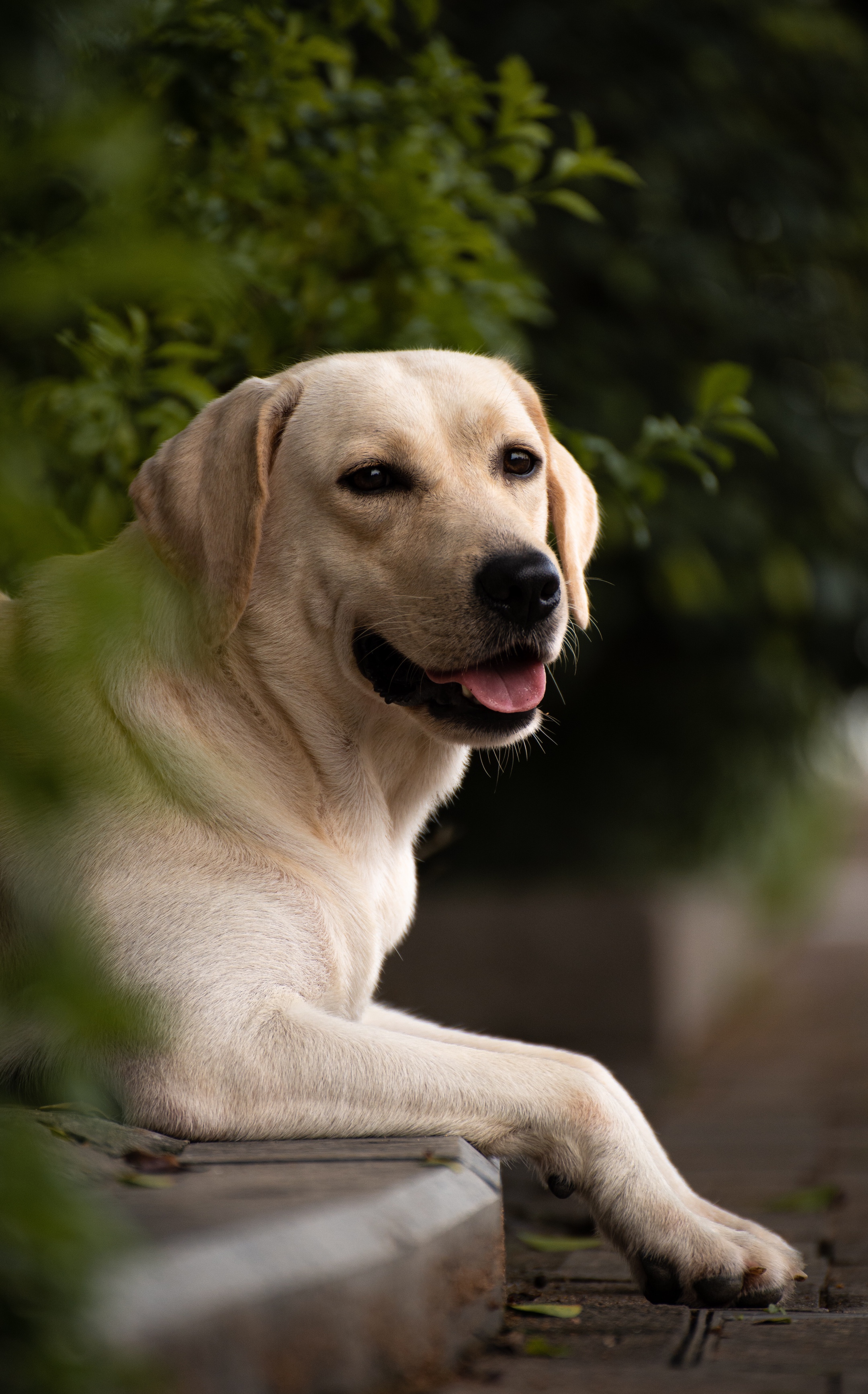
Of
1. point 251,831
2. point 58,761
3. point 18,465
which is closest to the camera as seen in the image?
point 58,761

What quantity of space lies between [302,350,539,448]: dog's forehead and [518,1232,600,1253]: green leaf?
1902 mm

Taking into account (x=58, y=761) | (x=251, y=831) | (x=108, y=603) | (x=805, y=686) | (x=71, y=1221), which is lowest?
(x=805, y=686)

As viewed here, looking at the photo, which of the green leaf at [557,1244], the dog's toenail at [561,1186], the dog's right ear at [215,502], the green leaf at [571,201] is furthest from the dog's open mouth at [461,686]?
the green leaf at [571,201]

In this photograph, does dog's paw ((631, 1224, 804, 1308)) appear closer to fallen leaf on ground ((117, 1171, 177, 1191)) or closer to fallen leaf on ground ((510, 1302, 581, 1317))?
fallen leaf on ground ((510, 1302, 581, 1317))

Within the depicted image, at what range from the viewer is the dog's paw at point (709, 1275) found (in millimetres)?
2254

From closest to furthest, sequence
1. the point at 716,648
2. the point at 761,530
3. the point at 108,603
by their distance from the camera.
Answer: the point at 108,603 < the point at 761,530 < the point at 716,648

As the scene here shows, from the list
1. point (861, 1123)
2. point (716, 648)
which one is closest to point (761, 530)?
point (716, 648)

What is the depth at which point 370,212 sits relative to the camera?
3.60m

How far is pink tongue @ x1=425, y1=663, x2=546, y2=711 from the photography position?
9.05ft

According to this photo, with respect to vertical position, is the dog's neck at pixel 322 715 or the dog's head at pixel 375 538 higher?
the dog's head at pixel 375 538

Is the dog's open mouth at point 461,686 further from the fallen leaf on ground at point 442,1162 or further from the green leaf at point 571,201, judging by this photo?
the green leaf at point 571,201

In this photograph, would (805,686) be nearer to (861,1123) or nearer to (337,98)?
(861,1123)

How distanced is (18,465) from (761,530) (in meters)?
5.49

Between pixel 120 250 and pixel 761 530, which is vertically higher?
pixel 120 250
